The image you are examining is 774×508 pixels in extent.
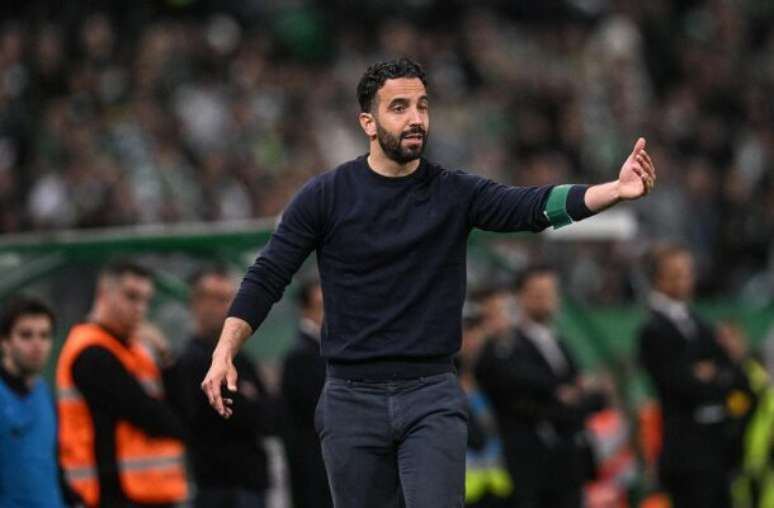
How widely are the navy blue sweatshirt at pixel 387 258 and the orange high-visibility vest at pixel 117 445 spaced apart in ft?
7.94

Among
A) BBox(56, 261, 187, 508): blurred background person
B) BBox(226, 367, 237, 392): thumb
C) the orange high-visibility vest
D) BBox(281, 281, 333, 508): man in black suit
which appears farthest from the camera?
BBox(281, 281, 333, 508): man in black suit

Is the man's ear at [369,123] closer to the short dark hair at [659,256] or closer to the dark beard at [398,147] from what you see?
the dark beard at [398,147]

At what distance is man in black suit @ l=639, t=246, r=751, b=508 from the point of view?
40.0ft

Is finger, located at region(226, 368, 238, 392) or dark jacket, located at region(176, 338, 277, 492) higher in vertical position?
finger, located at region(226, 368, 238, 392)

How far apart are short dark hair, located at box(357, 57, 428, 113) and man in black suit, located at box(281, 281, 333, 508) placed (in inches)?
135

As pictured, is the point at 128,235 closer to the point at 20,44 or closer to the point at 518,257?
the point at 518,257

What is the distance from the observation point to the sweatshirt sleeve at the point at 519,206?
6832mm

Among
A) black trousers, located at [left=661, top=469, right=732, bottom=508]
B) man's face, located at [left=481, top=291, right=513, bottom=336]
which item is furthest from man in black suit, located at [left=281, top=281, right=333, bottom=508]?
black trousers, located at [left=661, top=469, right=732, bottom=508]

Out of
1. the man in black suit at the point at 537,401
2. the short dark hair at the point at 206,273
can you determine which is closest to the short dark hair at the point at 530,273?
the man in black suit at the point at 537,401

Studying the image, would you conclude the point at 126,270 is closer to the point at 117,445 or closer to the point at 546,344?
the point at 117,445

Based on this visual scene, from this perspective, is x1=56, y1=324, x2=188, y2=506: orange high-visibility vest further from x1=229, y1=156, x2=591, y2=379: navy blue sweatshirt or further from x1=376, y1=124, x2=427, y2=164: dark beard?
x1=376, y1=124, x2=427, y2=164: dark beard

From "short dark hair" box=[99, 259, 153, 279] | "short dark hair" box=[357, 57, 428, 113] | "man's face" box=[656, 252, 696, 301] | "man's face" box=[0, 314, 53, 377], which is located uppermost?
"short dark hair" box=[357, 57, 428, 113]

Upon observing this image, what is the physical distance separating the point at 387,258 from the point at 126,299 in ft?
8.54

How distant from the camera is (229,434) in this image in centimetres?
996
